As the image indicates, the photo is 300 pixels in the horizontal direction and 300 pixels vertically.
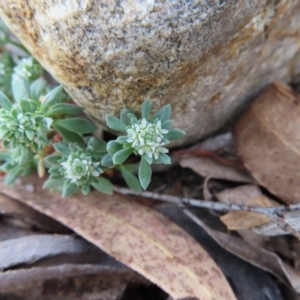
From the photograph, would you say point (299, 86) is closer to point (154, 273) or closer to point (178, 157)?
point (178, 157)

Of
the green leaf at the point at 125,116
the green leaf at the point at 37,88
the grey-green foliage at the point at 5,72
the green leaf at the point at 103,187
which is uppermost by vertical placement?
the grey-green foliage at the point at 5,72

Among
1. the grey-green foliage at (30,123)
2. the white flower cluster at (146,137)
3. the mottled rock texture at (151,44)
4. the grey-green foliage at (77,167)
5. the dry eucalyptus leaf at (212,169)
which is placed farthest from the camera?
the dry eucalyptus leaf at (212,169)

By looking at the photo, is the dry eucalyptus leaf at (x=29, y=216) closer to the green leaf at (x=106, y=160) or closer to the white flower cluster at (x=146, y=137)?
the green leaf at (x=106, y=160)

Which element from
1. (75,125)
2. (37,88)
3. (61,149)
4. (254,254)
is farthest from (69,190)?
(254,254)

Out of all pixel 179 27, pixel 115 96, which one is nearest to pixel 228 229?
pixel 115 96

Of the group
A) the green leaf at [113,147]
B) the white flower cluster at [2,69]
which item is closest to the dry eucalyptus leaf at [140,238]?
the green leaf at [113,147]

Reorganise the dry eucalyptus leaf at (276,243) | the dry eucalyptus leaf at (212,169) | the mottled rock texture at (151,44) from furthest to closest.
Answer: the dry eucalyptus leaf at (212,169) < the dry eucalyptus leaf at (276,243) < the mottled rock texture at (151,44)
